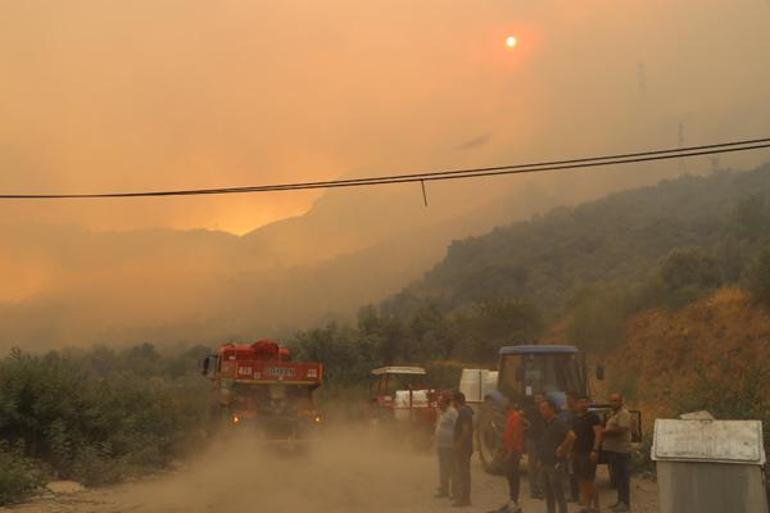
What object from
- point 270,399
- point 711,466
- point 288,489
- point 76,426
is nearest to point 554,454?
point 711,466

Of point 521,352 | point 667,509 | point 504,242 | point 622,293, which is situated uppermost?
point 504,242

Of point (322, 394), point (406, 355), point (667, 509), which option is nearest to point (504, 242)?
point (406, 355)

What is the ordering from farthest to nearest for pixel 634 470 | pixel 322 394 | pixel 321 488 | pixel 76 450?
pixel 322 394 < pixel 76 450 < pixel 634 470 < pixel 321 488

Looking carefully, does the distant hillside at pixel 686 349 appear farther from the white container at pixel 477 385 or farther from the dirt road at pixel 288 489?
the dirt road at pixel 288 489

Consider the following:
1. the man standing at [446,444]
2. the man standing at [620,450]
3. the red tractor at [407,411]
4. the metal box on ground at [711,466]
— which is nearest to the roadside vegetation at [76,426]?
the red tractor at [407,411]

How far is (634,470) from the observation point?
52.6ft

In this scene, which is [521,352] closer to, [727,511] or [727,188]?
[727,511]

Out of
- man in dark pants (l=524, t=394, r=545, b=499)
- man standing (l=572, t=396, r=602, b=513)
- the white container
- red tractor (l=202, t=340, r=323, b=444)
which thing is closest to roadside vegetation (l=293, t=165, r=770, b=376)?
the white container

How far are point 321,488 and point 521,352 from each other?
5128 millimetres

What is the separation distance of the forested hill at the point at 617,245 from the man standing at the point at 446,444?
116 ft

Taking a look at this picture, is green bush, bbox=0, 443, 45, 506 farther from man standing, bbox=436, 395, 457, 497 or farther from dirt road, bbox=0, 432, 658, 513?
man standing, bbox=436, 395, 457, 497

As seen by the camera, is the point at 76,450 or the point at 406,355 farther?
the point at 406,355

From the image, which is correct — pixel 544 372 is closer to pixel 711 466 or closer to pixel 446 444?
pixel 446 444

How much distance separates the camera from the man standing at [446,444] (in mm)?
12938
